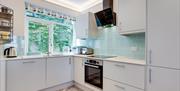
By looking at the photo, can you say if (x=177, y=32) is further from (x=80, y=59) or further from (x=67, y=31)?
(x=67, y=31)

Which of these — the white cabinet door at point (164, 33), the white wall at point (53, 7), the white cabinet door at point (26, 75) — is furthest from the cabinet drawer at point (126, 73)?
the white wall at point (53, 7)

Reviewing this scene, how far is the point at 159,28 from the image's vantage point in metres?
1.33

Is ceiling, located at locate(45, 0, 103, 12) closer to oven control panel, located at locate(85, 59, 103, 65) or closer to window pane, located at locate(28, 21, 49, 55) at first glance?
window pane, located at locate(28, 21, 49, 55)

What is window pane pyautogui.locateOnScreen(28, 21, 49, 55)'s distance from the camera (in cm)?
294

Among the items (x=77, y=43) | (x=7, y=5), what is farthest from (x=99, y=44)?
(x=7, y=5)

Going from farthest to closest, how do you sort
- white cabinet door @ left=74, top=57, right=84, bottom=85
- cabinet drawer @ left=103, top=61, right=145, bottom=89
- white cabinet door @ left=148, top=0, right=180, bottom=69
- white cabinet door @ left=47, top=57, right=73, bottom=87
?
1. white cabinet door @ left=74, top=57, right=84, bottom=85
2. white cabinet door @ left=47, top=57, right=73, bottom=87
3. cabinet drawer @ left=103, top=61, right=145, bottom=89
4. white cabinet door @ left=148, top=0, right=180, bottom=69

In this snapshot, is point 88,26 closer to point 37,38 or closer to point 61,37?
point 61,37

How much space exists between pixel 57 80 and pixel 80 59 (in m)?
0.77

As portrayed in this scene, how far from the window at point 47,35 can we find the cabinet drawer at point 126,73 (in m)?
1.95

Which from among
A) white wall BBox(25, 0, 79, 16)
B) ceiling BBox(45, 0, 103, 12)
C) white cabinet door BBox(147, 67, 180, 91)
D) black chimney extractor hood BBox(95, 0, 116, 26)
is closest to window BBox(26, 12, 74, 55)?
white wall BBox(25, 0, 79, 16)

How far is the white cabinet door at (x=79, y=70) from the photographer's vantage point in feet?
9.04

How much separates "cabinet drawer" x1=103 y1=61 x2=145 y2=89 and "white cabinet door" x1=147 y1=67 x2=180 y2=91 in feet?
0.36

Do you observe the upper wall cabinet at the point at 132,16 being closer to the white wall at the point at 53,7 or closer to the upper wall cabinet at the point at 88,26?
the upper wall cabinet at the point at 88,26

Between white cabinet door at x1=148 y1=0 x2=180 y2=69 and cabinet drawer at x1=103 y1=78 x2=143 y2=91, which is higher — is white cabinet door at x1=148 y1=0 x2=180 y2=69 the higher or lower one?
the higher one
